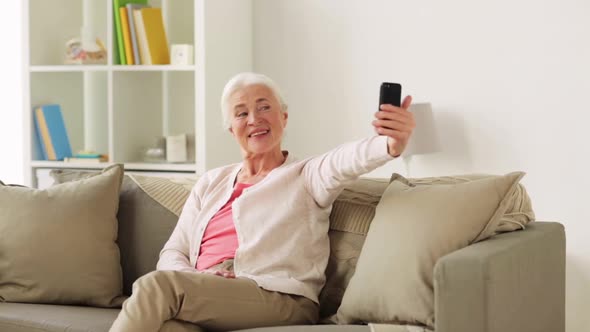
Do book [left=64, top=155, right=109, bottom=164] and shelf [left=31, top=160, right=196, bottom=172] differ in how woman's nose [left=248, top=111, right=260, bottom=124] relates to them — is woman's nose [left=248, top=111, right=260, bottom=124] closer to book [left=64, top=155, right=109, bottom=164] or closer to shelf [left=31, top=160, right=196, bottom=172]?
shelf [left=31, top=160, right=196, bottom=172]

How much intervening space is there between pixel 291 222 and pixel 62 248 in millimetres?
797

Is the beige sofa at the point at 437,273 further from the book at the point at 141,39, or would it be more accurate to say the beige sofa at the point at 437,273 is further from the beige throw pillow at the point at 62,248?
the book at the point at 141,39

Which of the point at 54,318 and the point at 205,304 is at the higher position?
the point at 205,304

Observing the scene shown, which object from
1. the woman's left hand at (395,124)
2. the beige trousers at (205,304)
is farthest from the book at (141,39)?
the woman's left hand at (395,124)

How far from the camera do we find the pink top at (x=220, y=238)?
8.82 ft

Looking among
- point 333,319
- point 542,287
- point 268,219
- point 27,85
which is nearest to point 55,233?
point 268,219

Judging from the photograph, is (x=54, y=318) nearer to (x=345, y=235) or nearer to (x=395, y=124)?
(x=345, y=235)

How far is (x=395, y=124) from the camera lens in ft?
7.59

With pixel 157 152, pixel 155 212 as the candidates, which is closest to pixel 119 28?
pixel 157 152

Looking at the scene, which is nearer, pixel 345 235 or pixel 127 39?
pixel 345 235

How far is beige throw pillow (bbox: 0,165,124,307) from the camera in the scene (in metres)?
2.87

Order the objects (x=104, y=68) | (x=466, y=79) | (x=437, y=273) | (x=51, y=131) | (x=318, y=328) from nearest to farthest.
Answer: (x=437, y=273)
(x=318, y=328)
(x=466, y=79)
(x=104, y=68)
(x=51, y=131)

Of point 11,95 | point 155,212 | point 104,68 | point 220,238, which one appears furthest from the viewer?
point 11,95

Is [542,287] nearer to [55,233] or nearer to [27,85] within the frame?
[55,233]
